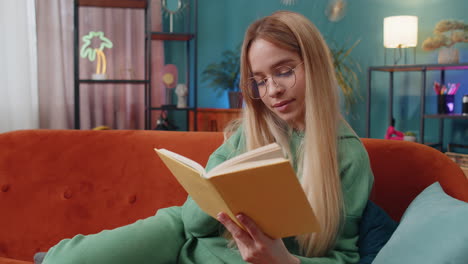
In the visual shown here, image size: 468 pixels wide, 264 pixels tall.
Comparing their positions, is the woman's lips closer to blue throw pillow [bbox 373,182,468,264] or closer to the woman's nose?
the woman's nose

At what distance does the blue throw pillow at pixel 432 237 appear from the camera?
30.9 inches

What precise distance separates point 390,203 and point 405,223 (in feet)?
1.08

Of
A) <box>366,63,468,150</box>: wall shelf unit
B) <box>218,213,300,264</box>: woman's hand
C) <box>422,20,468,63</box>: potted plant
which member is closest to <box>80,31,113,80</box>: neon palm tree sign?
<box>366,63,468,150</box>: wall shelf unit

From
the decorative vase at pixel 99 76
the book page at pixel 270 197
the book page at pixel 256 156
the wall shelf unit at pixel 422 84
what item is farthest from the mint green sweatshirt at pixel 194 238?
the decorative vase at pixel 99 76

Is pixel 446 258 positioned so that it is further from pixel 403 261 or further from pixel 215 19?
pixel 215 19

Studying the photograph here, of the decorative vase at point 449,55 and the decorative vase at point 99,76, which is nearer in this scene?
the decorative vase at point 449,55

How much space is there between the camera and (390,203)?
131 centimetres

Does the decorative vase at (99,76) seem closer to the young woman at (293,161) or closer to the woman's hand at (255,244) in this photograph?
the young woman at (293,161)

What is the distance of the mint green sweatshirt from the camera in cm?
109

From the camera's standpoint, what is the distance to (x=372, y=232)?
3.53 feet

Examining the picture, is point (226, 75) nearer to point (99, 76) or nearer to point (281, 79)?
point (99, 76)

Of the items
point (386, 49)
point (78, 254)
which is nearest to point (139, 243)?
point (78, 254)

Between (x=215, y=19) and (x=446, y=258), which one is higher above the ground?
(x=215, y=19)

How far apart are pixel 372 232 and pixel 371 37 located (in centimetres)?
313
